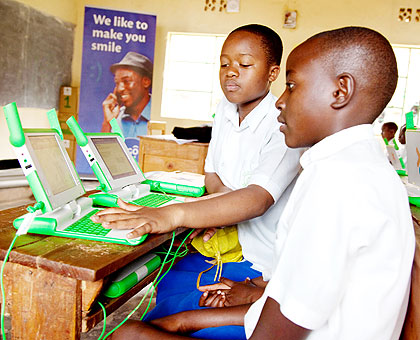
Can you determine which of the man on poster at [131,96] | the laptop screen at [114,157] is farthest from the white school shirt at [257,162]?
the man on poster at [131,96]

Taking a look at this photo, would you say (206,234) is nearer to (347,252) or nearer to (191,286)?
(191,286)

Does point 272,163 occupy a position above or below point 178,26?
below

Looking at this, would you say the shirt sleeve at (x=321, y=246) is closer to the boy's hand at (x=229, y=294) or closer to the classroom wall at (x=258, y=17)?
the boy's hand at (x=229, y=294)

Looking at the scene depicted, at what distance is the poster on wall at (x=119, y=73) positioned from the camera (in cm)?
587


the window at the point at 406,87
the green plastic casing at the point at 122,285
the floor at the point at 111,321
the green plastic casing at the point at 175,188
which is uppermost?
the window at the point at 406,87

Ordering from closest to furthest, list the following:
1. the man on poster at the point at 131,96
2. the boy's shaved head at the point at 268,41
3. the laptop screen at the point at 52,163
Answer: the laptop screen at the point at 52,163, the boy's shaved head at the point at 268,41, the man on poster at the point at 131,96

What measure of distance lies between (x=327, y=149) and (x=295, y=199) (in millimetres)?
120

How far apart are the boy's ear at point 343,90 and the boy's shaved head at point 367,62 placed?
0.01 m

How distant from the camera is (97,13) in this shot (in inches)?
230

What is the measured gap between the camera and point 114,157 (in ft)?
4.77

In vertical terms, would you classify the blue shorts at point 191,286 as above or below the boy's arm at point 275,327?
below

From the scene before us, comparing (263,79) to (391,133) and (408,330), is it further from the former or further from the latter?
(391,133)

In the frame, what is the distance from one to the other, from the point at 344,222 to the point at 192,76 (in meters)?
6.39

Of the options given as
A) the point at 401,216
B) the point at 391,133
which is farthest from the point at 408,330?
the point at 391,133
